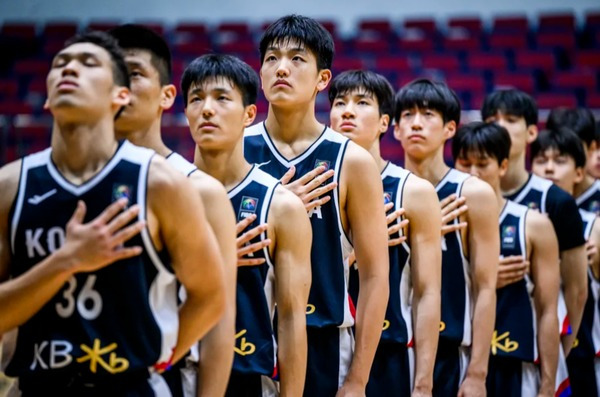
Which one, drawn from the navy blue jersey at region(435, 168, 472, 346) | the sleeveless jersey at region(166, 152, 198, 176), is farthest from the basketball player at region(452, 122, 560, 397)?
the sleeveless jersey at region(166, 152, 198, 176)

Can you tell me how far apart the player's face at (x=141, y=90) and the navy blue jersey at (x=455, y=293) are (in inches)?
84.5

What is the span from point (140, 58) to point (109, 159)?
0.57 meters

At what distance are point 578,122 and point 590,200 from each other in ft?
2.28

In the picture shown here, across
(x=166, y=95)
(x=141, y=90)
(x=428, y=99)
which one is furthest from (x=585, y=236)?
(x=141, y=90)

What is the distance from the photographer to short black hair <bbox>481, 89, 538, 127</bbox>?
6.07m

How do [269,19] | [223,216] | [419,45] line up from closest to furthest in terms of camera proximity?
[223,216], [419,45], [269,19]

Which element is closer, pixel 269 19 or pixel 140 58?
pixel 140 58

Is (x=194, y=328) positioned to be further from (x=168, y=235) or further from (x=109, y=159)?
(x=109, y=159)

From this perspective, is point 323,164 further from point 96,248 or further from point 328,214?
point 96,248

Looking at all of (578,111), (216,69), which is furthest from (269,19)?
(216,69)

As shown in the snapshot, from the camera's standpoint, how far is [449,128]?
16.7 feet

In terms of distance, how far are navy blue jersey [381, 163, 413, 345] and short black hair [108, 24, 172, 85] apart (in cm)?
157

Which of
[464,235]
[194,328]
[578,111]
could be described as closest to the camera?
[194,328]

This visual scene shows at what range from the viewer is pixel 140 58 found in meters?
3.11
